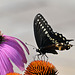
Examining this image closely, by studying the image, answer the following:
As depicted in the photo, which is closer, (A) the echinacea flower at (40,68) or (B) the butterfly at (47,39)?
(A) the echinacea flower at (40,68)

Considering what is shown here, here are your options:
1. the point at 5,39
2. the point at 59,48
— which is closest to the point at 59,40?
the point at 59,48

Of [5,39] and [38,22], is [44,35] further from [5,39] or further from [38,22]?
[5,39]

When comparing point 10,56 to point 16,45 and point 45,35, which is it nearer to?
point 16,45

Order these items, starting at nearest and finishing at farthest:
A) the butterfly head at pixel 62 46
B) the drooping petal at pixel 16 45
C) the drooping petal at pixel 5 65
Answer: the drooping petal at pixel 5 65, the drooping petal at pixel 16 45, the butterfly head at pixel 62 46

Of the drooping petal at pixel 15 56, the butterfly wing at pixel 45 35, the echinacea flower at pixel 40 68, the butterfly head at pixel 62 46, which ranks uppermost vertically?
the butterfly wing at pixel 45 35

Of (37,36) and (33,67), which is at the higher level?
(37,36)

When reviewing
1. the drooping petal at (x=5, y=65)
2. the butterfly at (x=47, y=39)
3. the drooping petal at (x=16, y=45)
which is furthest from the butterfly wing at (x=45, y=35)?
the drooping petal at (x=5, y=65)

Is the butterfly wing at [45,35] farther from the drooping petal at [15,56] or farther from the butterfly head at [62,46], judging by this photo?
the drooping petal at [15,56]
